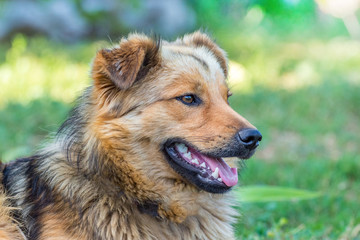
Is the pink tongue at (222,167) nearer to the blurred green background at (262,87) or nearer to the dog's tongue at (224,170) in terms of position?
the dog's tongue at (224,170)

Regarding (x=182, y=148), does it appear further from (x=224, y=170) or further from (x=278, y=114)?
(x=278, y=114)

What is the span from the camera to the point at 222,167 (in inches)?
137

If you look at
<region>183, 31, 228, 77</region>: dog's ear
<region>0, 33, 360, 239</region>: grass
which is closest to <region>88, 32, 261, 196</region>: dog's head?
<region>183, 31, 228, 77</region>: dog's ear

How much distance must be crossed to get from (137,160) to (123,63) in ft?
2.14

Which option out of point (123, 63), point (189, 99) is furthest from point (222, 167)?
point (123, 63)

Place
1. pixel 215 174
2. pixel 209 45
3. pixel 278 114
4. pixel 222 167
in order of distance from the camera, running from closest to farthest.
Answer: pixel 215 174
pixel 222 167
pixel 209 45
pixel 278 114

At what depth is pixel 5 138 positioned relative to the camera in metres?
6.95

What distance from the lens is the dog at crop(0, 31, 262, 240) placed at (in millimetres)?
3271

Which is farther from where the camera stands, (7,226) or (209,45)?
(209,45)

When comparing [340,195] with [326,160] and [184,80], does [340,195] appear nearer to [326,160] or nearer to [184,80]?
[326,160]

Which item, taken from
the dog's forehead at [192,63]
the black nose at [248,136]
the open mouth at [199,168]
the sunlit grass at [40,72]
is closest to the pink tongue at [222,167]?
the open mouth at [199,168]

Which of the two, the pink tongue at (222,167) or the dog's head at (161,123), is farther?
the pink tongue at (222,167)

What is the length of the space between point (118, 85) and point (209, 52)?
1.13m

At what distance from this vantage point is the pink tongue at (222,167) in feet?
11.2
